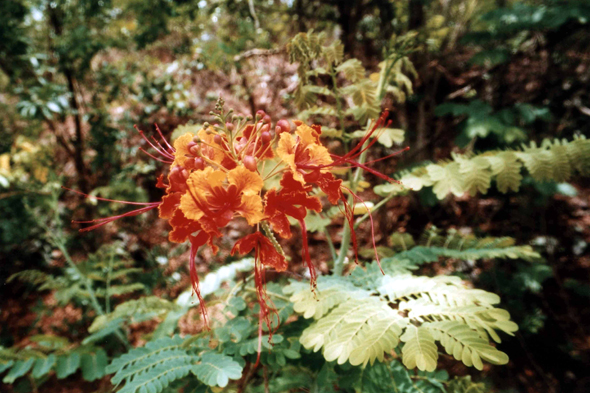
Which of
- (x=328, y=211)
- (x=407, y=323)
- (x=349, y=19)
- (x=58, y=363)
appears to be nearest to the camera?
(x=407, y=323)

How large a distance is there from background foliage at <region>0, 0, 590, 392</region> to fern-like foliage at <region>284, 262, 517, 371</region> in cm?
1

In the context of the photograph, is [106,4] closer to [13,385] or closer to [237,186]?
[237,186]

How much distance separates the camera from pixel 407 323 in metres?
1.03

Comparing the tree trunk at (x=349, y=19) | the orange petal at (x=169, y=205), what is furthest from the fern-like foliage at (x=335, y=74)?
the tree trunk at (x=349, y=19)

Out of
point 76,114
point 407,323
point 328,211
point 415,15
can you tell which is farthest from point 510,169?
point 76,114

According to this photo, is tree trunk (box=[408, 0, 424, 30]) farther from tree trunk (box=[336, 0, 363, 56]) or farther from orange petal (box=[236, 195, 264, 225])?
orange petal (box=[236, 195, 264, 225])

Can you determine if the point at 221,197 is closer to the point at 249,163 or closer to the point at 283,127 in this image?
the point at 249,163

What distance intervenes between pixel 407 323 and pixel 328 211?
998mm

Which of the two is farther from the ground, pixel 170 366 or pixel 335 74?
pixel 335 74

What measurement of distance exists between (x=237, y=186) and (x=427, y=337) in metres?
0.72

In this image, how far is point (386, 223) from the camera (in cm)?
330

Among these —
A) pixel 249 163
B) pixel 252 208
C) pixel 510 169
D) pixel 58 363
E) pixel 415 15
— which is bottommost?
pixel 58 363

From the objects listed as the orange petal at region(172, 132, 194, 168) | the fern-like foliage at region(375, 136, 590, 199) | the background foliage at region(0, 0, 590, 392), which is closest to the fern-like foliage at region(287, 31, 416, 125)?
the background foliage at region(0, 0, 590, 392)

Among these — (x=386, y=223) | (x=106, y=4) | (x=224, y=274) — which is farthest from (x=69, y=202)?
(x=386, y=223)
